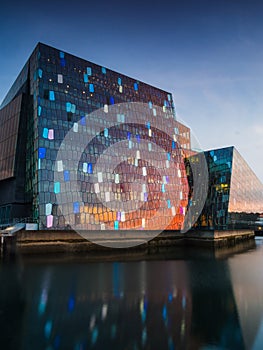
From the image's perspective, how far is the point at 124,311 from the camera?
10367 mm

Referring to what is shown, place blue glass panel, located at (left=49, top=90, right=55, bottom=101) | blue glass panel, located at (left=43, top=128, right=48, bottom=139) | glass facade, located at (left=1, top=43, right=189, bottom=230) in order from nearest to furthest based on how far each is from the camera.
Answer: glass facade, located at (left=1, top=43, right=189, bottom=230) → blue glass panel, located at (left=43, top=128, right=48, bottom=139) → blue glass panel, located at (left=49, top=90, right=55, bottom=101)

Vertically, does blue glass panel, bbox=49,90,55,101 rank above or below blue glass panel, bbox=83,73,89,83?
below

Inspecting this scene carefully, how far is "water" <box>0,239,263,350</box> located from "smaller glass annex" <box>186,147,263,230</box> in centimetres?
2918

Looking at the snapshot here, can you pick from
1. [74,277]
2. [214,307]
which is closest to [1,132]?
[74,277]

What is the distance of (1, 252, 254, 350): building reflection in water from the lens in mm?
7812

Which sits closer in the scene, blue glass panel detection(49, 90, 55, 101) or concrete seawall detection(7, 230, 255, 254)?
concrete seawall detection(7, 230, 255, 254)

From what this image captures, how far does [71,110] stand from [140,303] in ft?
104

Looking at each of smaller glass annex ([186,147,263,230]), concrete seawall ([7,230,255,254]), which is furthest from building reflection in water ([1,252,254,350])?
smaller glass annex ([186,147,263,230])

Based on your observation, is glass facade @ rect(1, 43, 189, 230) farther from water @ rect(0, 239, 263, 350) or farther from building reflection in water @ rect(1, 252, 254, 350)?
building reflection in water @ rect(1, 252, 254, 350)

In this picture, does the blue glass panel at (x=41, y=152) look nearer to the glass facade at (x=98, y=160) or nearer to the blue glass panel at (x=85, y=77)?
the glass facade at (x=98, y=160)

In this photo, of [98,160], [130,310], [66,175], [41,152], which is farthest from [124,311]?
[98,160]

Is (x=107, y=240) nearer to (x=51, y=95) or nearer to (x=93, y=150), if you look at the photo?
(x=93, y=150)

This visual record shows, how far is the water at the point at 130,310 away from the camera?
25.7ft

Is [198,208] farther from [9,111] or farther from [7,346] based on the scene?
[7,346]
